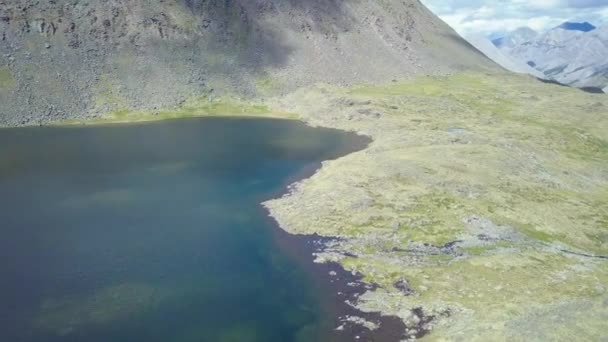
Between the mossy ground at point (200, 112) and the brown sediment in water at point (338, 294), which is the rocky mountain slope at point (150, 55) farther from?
the brown sediment in water at point (338, 294)

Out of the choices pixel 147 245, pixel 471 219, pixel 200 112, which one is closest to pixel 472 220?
pixel 471 219

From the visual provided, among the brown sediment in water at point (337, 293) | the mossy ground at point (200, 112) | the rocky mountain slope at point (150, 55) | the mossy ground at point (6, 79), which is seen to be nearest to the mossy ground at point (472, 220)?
the brown sediment in water at point (337, 293)

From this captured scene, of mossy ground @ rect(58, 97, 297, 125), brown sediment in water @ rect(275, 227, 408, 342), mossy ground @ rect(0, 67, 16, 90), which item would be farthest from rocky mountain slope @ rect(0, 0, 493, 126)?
brown sediment in water @ rect(275, 227, 408, 342)

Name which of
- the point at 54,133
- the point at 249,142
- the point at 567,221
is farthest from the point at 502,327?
the point at 54,133

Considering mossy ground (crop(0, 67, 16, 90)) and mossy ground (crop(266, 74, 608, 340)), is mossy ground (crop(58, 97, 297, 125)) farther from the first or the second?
mossy ground (crop(266, 74, 608, 340))

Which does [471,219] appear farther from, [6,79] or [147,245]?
[6,79]

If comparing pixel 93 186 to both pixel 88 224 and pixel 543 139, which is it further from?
pixel 543 139
